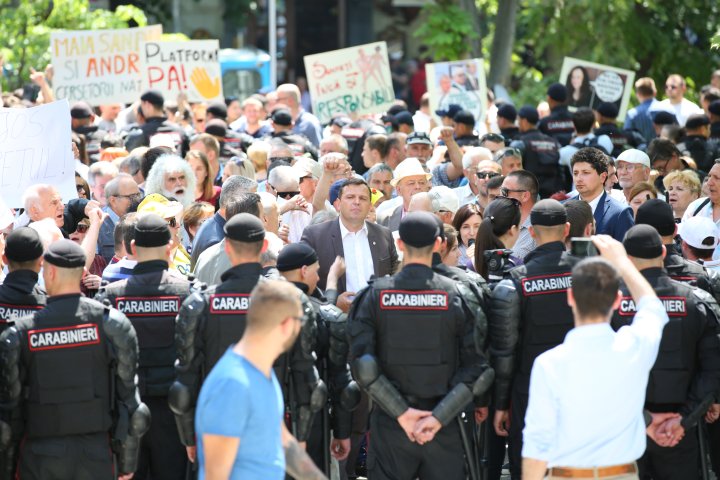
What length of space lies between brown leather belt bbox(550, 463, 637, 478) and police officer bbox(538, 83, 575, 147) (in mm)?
9505

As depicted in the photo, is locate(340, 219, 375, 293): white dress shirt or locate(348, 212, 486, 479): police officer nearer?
locate(348, 212, 486, 479): police officer

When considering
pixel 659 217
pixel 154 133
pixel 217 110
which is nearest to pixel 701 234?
pixel 659 217

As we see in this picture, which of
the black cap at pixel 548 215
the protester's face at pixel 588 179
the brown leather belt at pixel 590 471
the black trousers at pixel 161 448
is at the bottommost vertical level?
the black trousers at pixel 161 448

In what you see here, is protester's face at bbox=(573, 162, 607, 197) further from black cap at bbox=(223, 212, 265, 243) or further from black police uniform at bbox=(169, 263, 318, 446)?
black cap at bbox=(223, 212, 265, 243)

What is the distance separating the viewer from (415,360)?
22.2 ft

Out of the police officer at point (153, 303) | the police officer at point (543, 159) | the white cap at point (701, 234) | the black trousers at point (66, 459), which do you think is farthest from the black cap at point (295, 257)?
the police officer at point (543, 159)

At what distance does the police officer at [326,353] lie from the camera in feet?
23.4

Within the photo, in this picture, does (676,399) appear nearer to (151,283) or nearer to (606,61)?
(151,283)

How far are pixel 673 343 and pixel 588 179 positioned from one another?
2869 millimetres

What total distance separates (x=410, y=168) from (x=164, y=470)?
3.90m

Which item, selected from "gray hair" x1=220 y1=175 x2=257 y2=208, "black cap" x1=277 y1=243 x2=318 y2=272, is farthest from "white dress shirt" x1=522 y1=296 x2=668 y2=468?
"gray hair" x1=220 y1=175 x2=257 y2=208

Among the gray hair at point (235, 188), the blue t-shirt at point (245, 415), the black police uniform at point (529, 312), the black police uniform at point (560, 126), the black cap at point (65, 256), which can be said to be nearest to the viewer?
the blue t-shirt at point (245, 415)

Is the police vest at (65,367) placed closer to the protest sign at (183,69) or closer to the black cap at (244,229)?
the black cap at (244,229)

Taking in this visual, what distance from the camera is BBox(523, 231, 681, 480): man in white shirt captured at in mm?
5246
